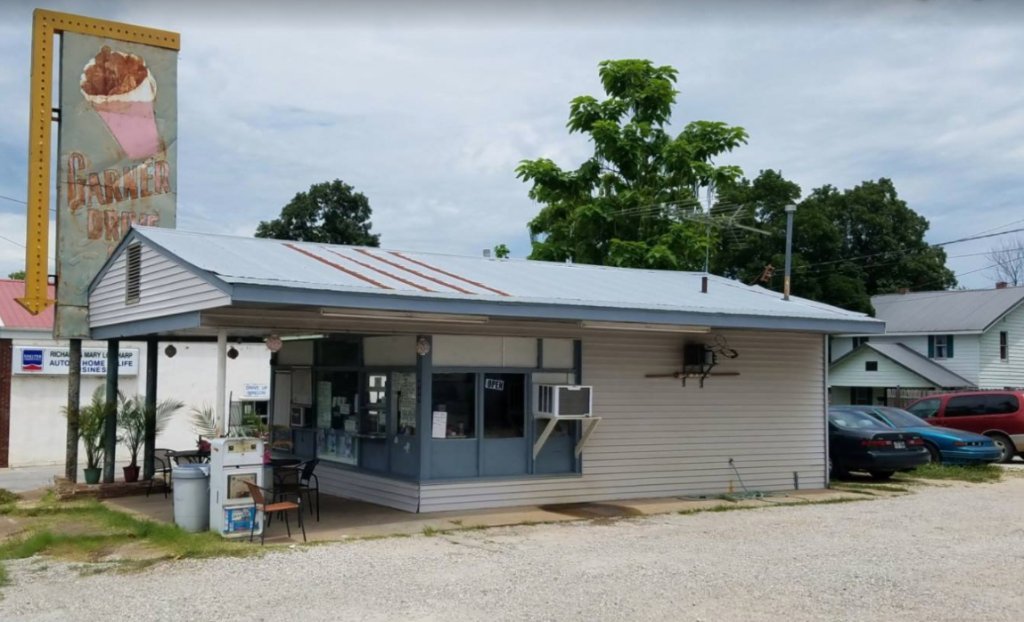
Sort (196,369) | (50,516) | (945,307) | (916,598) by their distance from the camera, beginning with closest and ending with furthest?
1. (916,598)
2. (50,516)
3. (196,369)
4. (945,307)

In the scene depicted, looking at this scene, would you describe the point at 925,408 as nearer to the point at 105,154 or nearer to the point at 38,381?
the point at 105,154

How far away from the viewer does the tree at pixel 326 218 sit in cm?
4422

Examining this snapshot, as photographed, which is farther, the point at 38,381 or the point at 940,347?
the point at 940,347

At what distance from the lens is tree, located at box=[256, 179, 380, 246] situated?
1741 inches

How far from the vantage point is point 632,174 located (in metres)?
31.3

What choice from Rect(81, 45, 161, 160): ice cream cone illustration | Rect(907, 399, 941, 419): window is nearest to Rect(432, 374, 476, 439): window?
Rect(81, 45, 161, 160): ice cream cone illustration

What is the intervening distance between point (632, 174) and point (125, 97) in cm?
1857

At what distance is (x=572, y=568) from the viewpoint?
931 centimetres

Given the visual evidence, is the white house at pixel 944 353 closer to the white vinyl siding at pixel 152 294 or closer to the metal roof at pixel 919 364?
the metal roof at pixel 919 364

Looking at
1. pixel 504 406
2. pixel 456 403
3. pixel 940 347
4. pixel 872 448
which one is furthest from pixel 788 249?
pixel 940 347

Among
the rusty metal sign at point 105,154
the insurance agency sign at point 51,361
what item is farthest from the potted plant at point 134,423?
the insurance agency sign at point 51,361

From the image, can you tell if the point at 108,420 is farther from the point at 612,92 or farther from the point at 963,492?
the point at 612,92

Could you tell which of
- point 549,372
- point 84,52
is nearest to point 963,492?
point 549,372

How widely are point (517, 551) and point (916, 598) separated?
385cm
